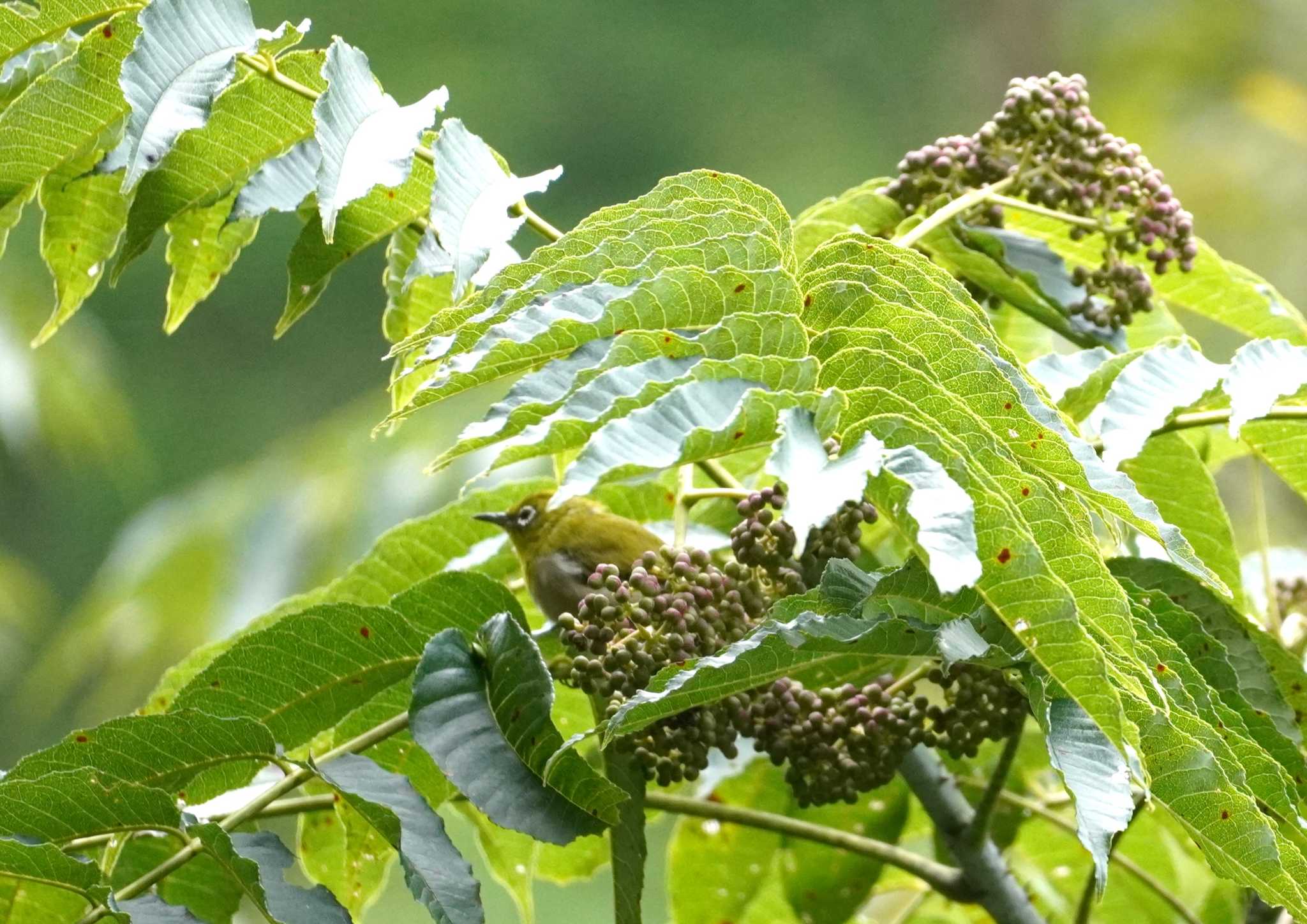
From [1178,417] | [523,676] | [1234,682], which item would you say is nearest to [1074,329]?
[1178,417]

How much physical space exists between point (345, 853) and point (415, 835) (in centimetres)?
47

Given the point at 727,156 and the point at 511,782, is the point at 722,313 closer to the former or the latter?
the point at 511,782

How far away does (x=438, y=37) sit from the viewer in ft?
47.7

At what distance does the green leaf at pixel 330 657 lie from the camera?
1.29m

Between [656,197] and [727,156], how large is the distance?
1292 centimetres

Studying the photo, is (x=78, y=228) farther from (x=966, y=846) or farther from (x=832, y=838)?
(x=966, y=846)

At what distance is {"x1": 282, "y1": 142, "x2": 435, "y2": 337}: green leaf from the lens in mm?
1443

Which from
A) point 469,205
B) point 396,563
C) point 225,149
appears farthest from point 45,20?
point 396,563

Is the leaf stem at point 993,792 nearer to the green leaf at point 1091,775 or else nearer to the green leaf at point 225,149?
the green leaf at point 1091,775

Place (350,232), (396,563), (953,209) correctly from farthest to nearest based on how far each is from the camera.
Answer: (396,563) → (953,209) → (350,232)

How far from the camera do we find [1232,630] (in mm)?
1376

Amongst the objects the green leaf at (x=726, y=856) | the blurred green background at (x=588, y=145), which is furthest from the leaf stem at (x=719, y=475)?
the blurred green background at (x=588, y=145)

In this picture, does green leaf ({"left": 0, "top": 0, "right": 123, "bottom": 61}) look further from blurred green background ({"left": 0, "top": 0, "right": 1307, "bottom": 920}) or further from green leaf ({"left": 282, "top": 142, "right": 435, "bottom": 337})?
blurred green background ({"left": 0, "top": 0, "right": 1307, "bottom": 920})

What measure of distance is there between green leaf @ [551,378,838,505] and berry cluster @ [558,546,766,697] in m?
0.23
